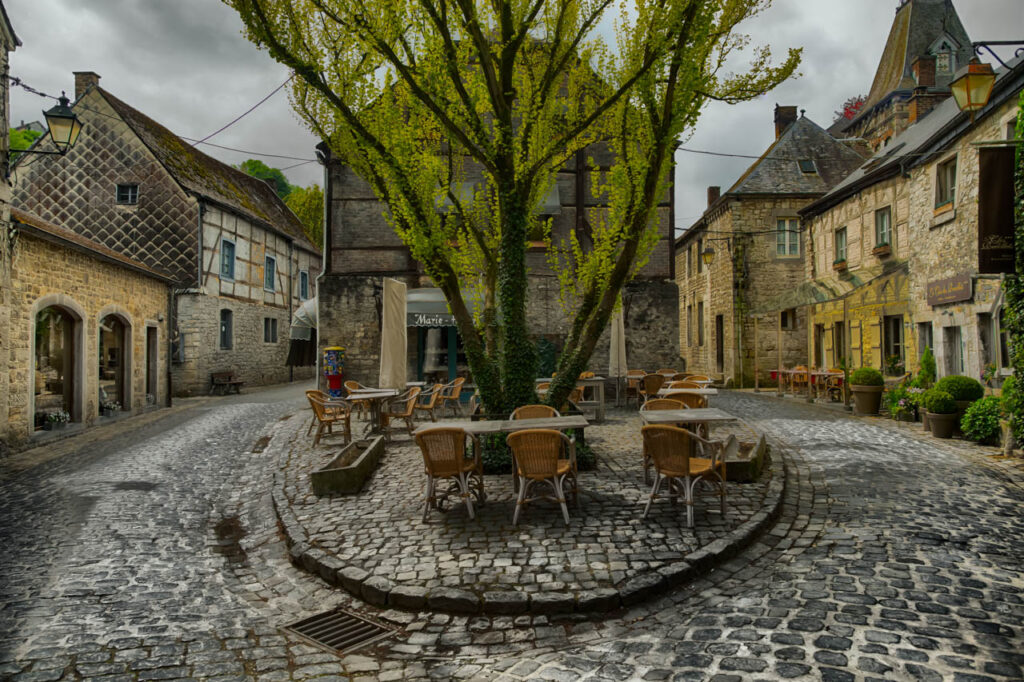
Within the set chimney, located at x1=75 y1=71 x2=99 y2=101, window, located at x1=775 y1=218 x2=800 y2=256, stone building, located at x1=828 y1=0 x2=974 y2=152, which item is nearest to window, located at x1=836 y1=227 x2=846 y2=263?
window, located at x1=775 y1=218 x2=800 y2=256

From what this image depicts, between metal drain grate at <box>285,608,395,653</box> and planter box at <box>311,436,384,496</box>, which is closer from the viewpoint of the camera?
metal drain grate at <box>285,608,395,653</box>

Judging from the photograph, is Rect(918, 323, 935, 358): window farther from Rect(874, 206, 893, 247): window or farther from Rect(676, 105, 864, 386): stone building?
Rect(676, 105, 864, 386): stone building

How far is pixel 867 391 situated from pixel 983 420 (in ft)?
11.8

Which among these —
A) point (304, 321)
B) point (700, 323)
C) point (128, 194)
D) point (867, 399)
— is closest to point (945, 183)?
point (867, 399)

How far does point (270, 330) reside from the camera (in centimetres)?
2378

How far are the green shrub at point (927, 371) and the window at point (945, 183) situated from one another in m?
2.85

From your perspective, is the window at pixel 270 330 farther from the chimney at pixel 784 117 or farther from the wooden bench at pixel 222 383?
the chimney at pixel 784 117

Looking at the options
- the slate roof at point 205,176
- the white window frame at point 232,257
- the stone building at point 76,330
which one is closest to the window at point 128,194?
the slate roof at point 205,176

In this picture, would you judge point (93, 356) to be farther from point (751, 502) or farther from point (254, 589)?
point (751, 502)

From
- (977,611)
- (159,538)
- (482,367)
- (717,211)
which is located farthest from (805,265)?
(159,538)

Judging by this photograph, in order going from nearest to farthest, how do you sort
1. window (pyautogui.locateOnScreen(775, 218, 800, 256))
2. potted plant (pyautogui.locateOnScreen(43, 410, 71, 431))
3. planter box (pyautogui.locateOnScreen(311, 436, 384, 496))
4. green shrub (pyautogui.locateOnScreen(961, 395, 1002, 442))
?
Result: 1. planter box (pyautogui.locateOnScreen(311, 436, 384, 496))
2. green shrub (pyautogui.locateOnScreen(961, 395, 1002, 442))
3. potted plant (pyautogui.locateOnScreen(43, 410, 71, 431))
4. window (pyautogui.locateOnScreen(775, 218, 800, 256))

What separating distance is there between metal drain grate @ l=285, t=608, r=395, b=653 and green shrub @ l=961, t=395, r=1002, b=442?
29.7 feet

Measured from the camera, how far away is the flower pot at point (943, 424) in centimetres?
949

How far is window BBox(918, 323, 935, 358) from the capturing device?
12641 mm
